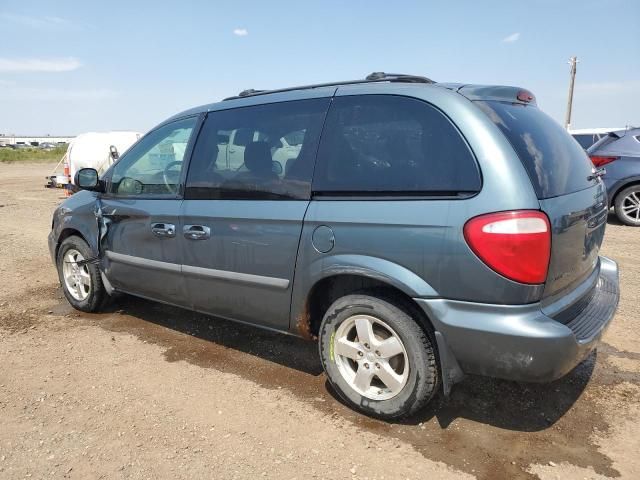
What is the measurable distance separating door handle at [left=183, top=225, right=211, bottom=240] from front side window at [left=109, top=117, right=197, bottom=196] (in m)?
0.34

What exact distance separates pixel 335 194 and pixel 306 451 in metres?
1.39

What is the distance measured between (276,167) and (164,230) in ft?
3.64

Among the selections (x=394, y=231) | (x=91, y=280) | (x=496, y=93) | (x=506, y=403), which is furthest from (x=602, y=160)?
(x=91, y=280)

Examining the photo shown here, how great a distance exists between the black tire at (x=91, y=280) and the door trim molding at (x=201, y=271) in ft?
1.11

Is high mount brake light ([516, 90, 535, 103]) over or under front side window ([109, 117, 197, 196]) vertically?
over

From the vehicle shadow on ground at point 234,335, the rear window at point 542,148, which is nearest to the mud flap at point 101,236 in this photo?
the vehicle shadow on ground at point 234,335

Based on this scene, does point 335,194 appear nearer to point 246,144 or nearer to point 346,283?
point 346,283

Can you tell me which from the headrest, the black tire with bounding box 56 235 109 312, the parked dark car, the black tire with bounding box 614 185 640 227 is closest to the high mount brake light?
the headrest

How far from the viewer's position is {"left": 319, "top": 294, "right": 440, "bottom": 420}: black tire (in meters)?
2.64

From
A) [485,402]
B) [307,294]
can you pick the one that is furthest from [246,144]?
[485,402]

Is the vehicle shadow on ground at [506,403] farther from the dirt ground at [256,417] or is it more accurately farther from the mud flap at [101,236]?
the mud flap at [101,236]

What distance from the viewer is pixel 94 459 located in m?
2.58

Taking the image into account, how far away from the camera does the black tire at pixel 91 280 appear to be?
4534mm

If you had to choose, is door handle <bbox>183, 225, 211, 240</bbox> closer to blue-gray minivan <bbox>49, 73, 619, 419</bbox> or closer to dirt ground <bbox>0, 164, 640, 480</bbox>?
blue-gray minivan <bbox>49, 73, 619, 419</bbox>
